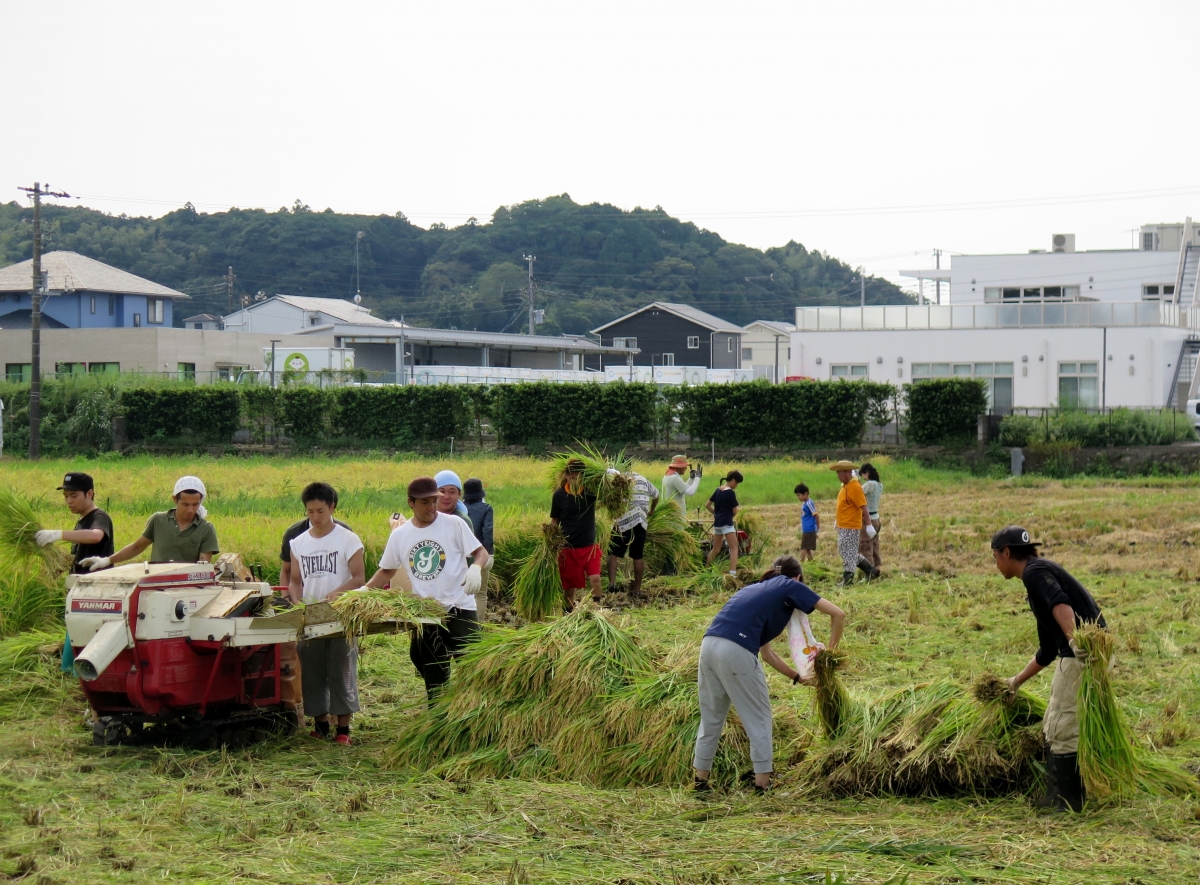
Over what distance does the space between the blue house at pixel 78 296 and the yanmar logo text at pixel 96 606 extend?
50037 mm

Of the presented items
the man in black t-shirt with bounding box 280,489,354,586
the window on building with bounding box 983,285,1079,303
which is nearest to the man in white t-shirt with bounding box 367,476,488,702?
the man in black t-shirt with bounding box 280,489,354,586

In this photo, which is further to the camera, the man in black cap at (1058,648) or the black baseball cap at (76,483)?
the black baseball cap at (76,483)

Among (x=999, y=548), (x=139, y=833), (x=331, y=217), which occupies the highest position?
(x=331, y=217)

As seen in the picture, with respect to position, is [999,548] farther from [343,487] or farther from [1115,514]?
[343,487]

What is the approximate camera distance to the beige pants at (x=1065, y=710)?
5.73 m

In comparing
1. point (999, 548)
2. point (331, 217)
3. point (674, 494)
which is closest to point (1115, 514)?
point (674, 494)

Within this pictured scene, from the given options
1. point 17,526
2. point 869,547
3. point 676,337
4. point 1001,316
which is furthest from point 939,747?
point 676,337

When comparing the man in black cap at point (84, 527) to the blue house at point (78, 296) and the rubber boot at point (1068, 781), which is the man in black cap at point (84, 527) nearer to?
the rubber boot at point (1068, 781)

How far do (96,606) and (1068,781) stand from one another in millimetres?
5318

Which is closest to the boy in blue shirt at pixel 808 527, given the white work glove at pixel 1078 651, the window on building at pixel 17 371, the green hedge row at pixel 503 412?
the white work glove at pixel 1078 651

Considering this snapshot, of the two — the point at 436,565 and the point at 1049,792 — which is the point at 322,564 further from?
the point at 1049,792

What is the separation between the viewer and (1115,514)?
19438mm

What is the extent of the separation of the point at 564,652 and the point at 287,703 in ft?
6.06

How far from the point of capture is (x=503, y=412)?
33.6 metres
